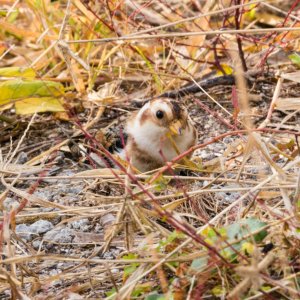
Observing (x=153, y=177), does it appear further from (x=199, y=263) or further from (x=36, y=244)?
(x=36, y=244)

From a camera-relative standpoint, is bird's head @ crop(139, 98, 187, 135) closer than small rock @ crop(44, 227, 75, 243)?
No

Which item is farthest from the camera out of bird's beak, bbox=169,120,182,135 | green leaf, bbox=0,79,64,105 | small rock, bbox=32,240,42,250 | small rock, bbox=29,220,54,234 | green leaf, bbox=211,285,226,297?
green leaf, bbox=0,79,64,105

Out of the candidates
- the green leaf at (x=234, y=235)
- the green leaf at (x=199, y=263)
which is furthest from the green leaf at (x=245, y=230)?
the green leaf at (x=199, y=263)

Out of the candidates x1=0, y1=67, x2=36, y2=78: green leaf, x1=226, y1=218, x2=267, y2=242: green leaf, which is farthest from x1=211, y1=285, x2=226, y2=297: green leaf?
x1=0, y1=67, x2=36, y2=78: green leaf

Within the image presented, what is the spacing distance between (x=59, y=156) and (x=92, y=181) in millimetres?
590

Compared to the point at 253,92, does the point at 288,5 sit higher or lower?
higher

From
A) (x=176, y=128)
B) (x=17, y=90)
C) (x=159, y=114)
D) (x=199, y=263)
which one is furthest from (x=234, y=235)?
(x=17, y=90)

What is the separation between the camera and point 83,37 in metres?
4.90

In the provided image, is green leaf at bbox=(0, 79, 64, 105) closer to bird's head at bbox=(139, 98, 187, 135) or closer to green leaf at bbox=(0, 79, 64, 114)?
green leaf at bbox=(0, 79, 64, 114)

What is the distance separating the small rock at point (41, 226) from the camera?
131 inches

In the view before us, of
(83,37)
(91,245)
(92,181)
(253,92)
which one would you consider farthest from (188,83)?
(91,245)

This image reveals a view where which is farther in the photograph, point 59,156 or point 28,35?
point 28,35

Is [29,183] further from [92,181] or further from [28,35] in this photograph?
[28,35]

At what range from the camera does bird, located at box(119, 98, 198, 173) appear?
3.83 meters
